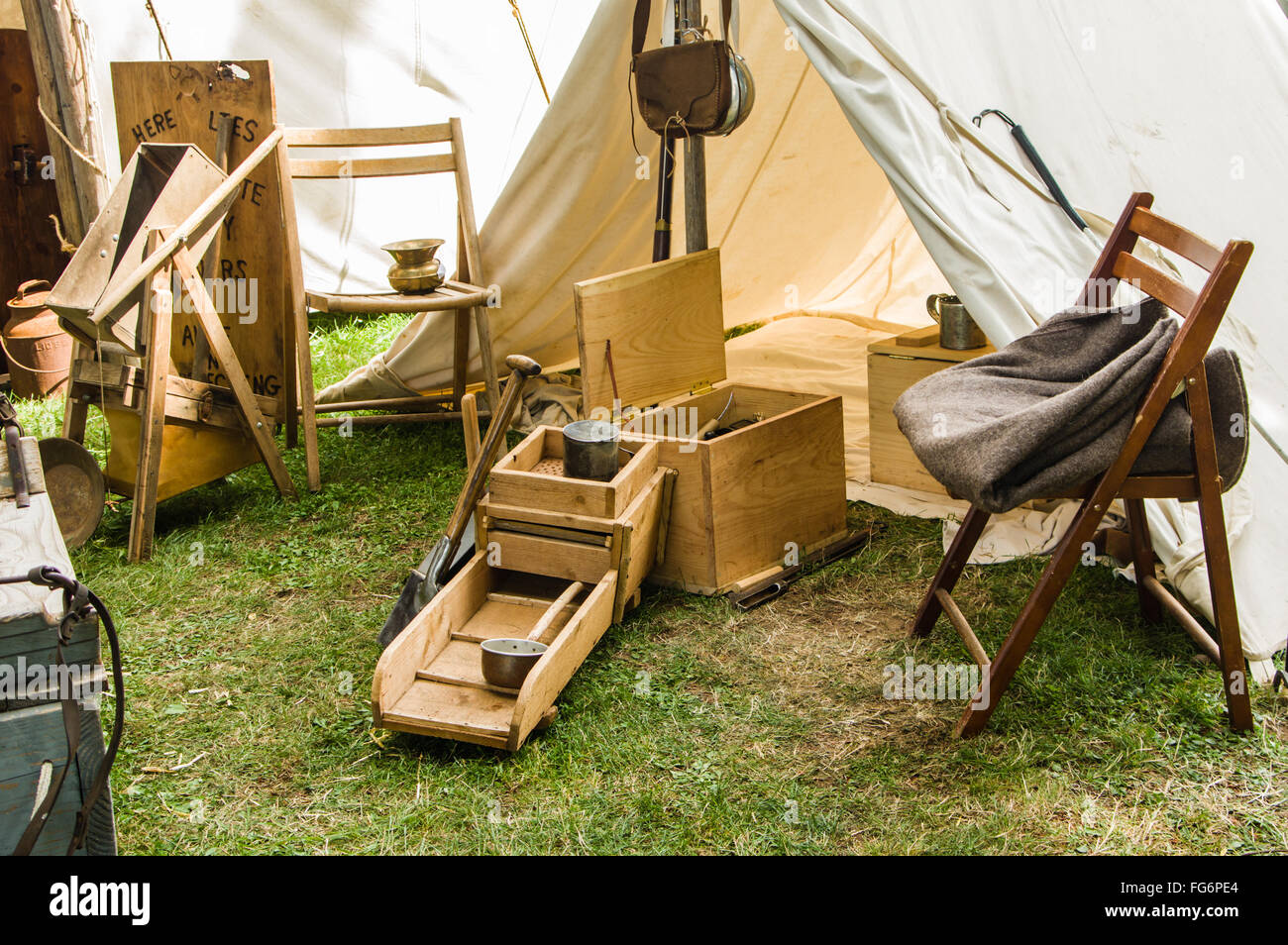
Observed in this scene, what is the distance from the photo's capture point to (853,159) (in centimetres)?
559

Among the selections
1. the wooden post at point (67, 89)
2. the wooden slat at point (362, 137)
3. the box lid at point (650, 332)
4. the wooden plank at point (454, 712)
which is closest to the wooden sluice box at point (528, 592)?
the wooden plank at point (454, 712)

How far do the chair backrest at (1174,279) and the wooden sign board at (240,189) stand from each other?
118 inches

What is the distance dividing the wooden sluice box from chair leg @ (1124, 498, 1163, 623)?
49.1 inches

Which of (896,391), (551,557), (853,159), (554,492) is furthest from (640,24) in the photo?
(551,557)

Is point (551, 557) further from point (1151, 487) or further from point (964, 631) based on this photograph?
point (1151, 487)

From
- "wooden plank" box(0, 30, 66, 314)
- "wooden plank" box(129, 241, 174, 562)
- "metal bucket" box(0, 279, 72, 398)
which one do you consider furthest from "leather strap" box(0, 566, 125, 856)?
"wooden plank" box(0, 30, 66, 314)

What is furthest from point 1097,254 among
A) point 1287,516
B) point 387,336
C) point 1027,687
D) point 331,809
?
point 387,336

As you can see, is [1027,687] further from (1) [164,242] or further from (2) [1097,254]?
(1) [164,242]

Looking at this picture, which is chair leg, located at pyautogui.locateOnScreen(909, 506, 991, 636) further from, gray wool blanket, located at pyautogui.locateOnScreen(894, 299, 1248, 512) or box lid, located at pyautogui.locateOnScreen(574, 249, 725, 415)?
box lid, located at pyautogui.locateOnScreen(574, 249, 725, 415)

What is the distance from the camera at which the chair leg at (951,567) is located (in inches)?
113

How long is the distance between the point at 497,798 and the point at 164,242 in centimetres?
228

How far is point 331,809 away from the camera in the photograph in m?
2.46

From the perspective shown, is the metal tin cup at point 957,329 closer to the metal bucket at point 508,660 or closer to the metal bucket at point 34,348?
the metal bucket at point 508,660

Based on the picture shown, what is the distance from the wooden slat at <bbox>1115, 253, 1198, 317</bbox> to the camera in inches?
94.8
